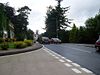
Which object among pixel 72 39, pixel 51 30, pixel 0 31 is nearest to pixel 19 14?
pixel 51 30

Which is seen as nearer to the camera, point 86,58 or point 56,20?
point 86,58

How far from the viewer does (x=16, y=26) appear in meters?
104

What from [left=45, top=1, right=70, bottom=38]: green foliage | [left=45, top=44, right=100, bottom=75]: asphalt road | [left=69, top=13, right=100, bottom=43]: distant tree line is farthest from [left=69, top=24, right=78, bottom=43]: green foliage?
[left=45, top=44, right=100, bottom=75]: asphalt road

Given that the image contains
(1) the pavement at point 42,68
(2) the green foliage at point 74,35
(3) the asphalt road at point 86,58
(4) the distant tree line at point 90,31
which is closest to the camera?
(1) the pavement at point 42,68

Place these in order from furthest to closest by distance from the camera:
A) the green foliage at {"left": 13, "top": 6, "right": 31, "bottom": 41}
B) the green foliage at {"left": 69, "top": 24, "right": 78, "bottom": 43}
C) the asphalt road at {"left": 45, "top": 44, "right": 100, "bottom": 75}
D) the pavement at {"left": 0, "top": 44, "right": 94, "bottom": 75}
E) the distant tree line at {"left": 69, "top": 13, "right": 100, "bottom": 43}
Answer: the green foliage at {"left": 13, "top": 6, "right": 31, "bottom": 41} → the green foliage at {"left": 69, "top": 24, "right": 78, "bottom": 43} → the distant tree line at {"left": 69, "top": 13, "right": 100, "bottom": 43} → the asphalt road at {"left": 45, "top": 44, "right": 100, "bottom": 75} → the pavement at {"left": 0, "top": 44, "right": 94, "bottom": 75}

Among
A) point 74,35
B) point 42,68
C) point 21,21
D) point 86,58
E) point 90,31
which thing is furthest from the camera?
point 21,21

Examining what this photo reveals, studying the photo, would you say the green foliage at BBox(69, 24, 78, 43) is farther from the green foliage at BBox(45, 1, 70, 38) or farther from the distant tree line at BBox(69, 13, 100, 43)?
the green foliage at BBox(45, 1, 70, 38)

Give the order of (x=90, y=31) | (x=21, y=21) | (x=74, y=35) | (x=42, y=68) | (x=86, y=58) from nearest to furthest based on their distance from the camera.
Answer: (x=42, y=68) → (x=86, y=58) → (x=90, y=31) → (x=74, y=35) → (x=21, y=21)

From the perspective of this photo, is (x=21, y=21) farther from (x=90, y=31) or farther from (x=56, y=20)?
(x=90, y=31)

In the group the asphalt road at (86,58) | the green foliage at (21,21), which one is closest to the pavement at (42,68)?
the asphalt road at (86,58)

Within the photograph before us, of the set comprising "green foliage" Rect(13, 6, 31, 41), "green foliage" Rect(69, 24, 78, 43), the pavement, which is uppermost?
"green foliage" Rect(13, 6, 31, 41)

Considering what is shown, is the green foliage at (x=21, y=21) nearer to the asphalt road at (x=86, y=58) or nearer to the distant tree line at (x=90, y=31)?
the distant tree line at (x=90, y=31)

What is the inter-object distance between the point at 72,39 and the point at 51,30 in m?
27.7

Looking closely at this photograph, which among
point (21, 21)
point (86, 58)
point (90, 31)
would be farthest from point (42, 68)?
point (21, 21)
